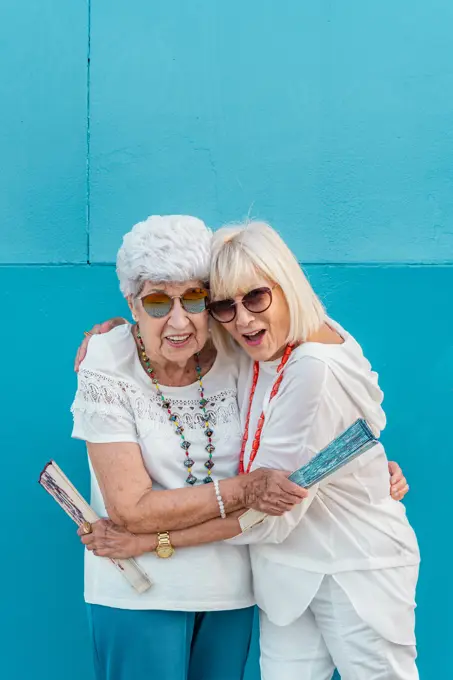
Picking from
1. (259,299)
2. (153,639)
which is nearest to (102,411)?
(259,299)

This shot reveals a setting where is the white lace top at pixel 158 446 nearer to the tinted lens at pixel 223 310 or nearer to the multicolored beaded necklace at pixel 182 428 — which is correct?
the multicolored beaded necklace at pixel 182 428

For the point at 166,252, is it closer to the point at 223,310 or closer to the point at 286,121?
the point at 223,310

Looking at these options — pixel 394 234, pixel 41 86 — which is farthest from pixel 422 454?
pixel 41 86

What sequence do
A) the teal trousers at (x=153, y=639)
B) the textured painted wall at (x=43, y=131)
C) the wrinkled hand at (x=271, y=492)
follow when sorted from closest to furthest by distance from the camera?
the wrinkled hand at (x=271, y=492) → the teal trousers at (x=153, y=639) → the textured painted wall at (x=43, y=131)

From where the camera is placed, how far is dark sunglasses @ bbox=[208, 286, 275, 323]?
7.59 feet

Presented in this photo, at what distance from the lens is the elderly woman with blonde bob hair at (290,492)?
2.31 meters

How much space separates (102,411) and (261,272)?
60 centimetres

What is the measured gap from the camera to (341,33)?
3.14m

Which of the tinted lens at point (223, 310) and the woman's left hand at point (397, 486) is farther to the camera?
the woman's left hand at point (397, 486)

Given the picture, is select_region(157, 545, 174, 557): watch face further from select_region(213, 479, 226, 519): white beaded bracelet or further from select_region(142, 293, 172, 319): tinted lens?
select_region(142, 293, 172, 319): tinted lens

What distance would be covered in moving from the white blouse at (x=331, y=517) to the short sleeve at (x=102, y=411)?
1.22 feet

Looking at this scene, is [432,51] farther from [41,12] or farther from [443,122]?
[41,12]

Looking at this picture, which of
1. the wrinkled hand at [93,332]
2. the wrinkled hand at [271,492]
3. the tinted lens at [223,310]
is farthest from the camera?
the wrinkled hand at [93,332]

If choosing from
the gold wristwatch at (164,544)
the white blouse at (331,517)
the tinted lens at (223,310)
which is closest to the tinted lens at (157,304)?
the tinted lens at (223,310)
